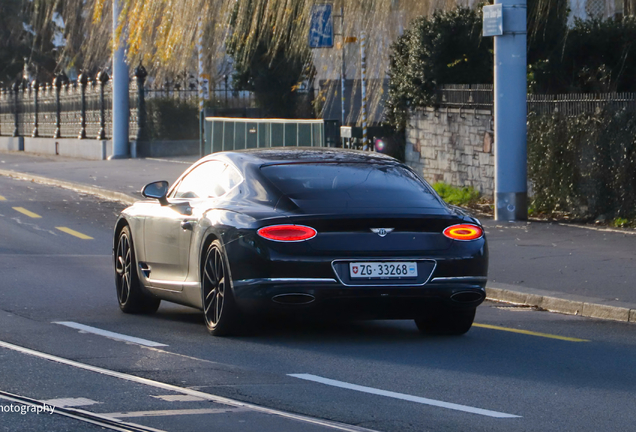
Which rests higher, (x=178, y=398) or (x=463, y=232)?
(x=463, y=232)

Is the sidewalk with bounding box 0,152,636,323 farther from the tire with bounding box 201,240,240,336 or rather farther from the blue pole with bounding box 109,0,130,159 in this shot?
the blue pole with bounding box 109,0,130,159

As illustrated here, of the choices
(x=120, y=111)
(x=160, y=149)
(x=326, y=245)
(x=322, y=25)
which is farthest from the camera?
(x=160, y=149)

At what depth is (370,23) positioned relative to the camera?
367 inches

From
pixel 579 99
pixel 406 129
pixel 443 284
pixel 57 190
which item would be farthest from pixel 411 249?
pixel 57 190

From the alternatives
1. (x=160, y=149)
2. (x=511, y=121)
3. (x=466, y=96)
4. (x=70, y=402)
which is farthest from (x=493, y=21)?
(x=160, y=149)

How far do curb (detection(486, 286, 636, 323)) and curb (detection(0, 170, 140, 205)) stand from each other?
12.2m

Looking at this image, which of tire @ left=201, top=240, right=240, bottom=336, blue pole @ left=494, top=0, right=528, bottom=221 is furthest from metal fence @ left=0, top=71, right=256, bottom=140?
tire @ left=201, top=240, right=240, bottom=336

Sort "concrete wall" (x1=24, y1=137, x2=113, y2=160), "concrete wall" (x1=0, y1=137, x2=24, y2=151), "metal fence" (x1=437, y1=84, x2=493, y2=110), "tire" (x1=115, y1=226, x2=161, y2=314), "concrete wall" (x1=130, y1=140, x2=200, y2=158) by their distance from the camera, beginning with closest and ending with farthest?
1. "tire" (x1=115, y1=226, x2=161, y2=314)
2. "metal fence" (x1=437, y1=84, x2=493, y2=110)
3. "concrete wall" (x1=130, y1=140, x2=200, y2=158)
4. "concrete wall" (x1=24, y1=137, x2=113, y2=160)
5. "concrete wall" (x1=0, y1=137, x2=24, y2=151)

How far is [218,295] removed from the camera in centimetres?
829

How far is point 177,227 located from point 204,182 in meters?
0.41

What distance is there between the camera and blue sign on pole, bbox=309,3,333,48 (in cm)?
952

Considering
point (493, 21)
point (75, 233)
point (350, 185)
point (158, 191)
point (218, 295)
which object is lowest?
point (75, 233)

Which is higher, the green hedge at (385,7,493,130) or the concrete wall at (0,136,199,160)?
the green hedge at (385,7,493,130)

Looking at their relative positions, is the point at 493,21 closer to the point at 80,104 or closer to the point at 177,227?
the point at 177,227
